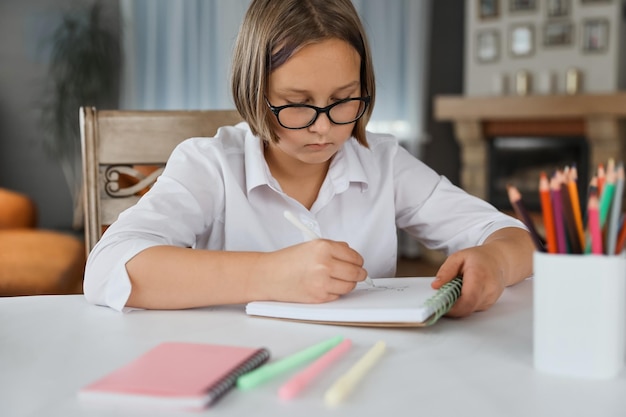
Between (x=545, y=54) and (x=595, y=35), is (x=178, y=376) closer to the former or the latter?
(x=595, y=35)

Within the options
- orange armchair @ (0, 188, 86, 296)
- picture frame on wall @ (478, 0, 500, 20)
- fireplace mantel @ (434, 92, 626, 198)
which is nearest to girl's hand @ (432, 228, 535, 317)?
orange armchair @ (0, 188, 86, 296)

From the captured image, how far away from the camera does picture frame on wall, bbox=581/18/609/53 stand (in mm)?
4762

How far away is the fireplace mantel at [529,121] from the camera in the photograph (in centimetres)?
465

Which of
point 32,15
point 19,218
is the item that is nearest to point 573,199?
point 19,218

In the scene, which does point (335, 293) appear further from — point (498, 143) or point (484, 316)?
point (498, 143)

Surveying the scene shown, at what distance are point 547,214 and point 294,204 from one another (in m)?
0.65

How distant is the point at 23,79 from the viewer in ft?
17.1

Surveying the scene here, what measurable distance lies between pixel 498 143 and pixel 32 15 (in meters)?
3.18

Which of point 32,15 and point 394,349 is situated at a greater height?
point 32,15

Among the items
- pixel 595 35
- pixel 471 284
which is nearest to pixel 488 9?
Result: pixel 595 35

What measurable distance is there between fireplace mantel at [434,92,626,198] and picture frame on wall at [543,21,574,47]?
412 millimetres

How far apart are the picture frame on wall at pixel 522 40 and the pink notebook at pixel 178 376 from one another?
4.77m

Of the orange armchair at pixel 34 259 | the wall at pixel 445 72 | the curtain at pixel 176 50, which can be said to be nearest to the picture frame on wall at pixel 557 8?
the wall at pixel 445 72

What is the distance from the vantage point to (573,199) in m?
0.68
